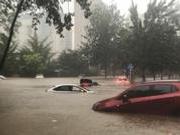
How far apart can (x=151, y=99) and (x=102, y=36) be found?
72.4 metres

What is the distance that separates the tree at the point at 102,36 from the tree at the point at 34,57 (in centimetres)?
1334

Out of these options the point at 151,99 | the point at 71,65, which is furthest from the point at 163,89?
the point at 71,65

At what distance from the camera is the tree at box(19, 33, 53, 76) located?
9950 centimetres

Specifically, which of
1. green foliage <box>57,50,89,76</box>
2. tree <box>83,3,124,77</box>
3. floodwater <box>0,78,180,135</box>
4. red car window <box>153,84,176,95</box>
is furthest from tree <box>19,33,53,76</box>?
red car window <box>153,84,176,95</box>

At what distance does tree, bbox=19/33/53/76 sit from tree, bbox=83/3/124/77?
13342mm

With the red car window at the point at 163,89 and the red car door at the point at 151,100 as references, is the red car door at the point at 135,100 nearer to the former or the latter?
the red car door at the point at 151,100

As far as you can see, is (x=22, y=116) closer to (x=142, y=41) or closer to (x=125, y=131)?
(x=125, y=131)

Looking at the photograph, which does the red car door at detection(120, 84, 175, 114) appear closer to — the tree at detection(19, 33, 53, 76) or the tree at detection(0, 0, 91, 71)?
the tree at detection(0, 0, 91, 71)

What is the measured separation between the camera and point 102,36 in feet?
300

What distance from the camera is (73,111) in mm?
23109

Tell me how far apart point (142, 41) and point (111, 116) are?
39.6 m

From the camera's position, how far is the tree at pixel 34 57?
99.5 metres

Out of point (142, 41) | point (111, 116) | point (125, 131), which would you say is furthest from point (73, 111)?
point (142, 41)

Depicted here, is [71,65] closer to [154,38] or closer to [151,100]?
[154,38]
